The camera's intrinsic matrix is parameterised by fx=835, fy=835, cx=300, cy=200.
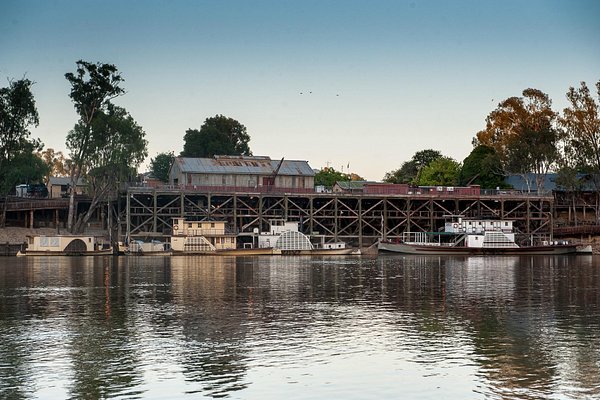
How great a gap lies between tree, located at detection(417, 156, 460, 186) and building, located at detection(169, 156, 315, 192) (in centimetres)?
3651

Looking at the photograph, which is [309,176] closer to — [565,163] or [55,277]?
[565,163]

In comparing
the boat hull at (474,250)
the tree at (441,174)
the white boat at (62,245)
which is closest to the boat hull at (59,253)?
the white boat at (62,245)

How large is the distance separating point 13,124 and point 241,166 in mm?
34776

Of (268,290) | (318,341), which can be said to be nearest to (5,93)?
(268,290)

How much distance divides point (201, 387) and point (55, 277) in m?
48.1

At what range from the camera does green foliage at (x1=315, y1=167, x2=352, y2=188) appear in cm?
17438

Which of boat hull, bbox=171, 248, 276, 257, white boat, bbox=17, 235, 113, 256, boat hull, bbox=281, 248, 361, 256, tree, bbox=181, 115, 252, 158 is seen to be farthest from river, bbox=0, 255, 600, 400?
tree, bbox=181, 115, 252, 158

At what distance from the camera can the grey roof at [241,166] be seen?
5104 inches

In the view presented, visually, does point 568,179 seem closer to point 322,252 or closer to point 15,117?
point 322,252

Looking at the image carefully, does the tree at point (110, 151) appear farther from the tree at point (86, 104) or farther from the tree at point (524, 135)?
the tree at point (524, 135)

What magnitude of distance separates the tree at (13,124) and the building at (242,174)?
22.8 meters

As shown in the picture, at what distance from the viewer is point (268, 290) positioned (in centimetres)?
6000

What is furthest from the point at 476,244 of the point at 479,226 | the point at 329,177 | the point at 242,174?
the point at 329,177

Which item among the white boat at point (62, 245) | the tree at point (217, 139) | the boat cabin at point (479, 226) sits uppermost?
the tree at point (217, 139)
